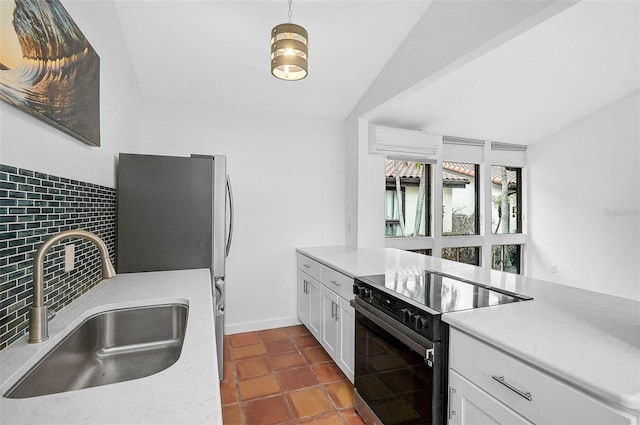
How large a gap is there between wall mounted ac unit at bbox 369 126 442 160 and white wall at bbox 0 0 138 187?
7.52 ft

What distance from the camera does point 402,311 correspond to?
1.50 metres

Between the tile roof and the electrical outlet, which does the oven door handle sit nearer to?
the electrical outlet

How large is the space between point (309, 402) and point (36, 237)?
1.82m

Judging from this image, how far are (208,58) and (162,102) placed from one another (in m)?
0.72

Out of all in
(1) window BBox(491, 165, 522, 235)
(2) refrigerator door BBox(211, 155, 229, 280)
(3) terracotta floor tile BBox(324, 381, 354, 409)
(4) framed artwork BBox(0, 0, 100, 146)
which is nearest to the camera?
(4) framed artwork BBox(0, 0, 100, 146)

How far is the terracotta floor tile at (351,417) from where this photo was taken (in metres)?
1.90

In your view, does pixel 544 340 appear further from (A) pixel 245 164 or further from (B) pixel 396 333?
(A) pixel 245 164

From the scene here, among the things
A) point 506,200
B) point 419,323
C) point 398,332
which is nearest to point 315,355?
point 398,332

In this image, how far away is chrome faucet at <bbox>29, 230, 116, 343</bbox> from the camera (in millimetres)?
856

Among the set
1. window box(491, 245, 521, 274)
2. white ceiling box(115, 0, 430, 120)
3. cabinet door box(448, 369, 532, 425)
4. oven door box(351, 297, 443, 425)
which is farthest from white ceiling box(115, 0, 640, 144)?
cabinet door box(448, 369, 532, 425)

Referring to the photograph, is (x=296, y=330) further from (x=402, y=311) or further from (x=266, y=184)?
(x=402, y=311)

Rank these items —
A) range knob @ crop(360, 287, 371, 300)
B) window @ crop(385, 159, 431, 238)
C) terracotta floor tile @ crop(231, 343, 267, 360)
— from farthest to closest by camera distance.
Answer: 1. window @ crop(385, 159, 431, 238)
2. terracotta floor tile @ crop(231, 343, 267, 360)
3. range knob @ crop(360, 287, 371, 300)

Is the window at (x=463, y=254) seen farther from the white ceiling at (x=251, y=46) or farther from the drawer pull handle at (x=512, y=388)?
the drawer pull handle at (x=512, y=388)

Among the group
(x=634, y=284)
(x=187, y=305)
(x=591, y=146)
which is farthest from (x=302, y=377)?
(x=591, y=146)
